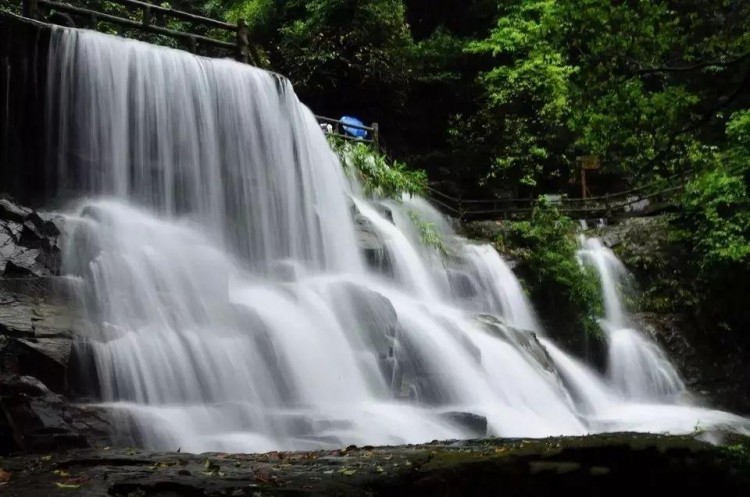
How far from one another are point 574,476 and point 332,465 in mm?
1473

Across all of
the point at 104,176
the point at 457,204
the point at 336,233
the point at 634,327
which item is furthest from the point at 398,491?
the point at 457,204

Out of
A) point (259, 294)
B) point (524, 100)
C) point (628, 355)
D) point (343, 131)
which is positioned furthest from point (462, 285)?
point (524, 100)

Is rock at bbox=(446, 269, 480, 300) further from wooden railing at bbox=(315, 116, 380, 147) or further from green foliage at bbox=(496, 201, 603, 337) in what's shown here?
wooden railing at bbox=(315, 116, 380, 147)

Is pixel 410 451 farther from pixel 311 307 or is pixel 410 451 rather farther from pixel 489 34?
pixel 489 34

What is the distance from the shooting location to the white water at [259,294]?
7.29 metres

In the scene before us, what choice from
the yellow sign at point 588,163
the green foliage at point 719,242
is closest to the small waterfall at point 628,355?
the green foliage at point 719,242

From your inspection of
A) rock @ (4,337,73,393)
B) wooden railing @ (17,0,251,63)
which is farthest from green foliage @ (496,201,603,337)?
rock @ (4,337,73,393)

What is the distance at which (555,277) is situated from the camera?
51.0 ft

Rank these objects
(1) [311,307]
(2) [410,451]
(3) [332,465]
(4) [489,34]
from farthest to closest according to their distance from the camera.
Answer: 1. (4) [489,34]
2. (1) [311,307]
3. (2) [410,451]
4. (3) [332,465]

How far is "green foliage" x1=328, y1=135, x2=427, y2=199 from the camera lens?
51.8 feet

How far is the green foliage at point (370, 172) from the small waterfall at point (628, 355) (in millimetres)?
4869

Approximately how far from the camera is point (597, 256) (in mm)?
17281

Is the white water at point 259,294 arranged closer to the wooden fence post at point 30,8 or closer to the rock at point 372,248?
the rock at point 372,248

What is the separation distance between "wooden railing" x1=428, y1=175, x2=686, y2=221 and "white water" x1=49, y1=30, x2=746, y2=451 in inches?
204
